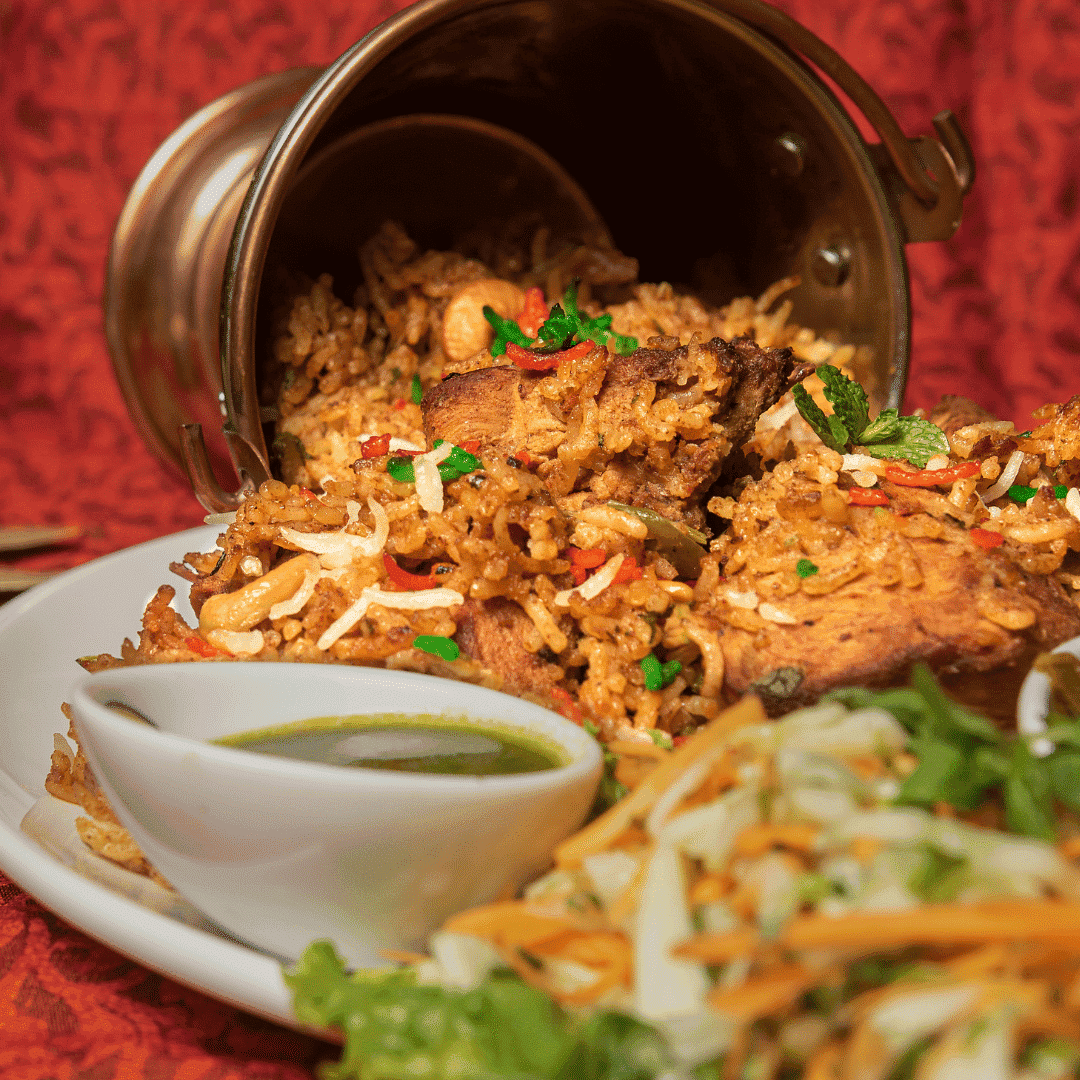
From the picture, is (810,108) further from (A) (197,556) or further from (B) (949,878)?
(B) (949,878)

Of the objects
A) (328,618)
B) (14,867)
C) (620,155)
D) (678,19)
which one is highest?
Answer: (678,19)

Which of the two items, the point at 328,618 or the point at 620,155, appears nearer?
the point at 328,618

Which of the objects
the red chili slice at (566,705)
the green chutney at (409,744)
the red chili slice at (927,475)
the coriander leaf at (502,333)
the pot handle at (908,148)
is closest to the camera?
the green chutney at (409,744)

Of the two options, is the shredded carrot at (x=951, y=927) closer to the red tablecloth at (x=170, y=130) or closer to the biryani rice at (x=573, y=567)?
the biryani rice at (x=573, y=567)

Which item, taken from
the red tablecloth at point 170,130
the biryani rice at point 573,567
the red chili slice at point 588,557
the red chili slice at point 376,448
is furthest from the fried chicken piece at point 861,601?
the red tablecloth at point 170,130

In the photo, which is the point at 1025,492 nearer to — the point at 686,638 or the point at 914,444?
the point at 914,444

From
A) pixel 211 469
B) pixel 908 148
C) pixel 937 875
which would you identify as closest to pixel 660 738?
pixel 937 875

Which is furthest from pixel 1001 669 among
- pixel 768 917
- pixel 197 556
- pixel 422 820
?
pixel 197 556
